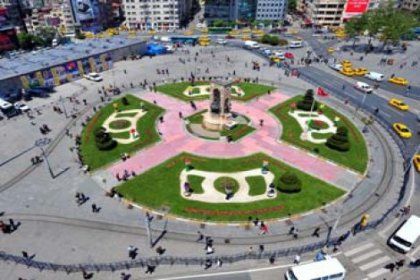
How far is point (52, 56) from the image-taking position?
91438mm

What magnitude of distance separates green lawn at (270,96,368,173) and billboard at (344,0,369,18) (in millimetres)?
96463

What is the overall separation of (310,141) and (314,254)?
26951 mm

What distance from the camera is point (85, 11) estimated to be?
14588cm

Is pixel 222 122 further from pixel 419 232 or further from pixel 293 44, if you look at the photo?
pixel 293 44

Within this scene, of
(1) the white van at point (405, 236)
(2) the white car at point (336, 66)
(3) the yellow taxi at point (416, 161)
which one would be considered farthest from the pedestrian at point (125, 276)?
(2) the white car at point (336, 66)

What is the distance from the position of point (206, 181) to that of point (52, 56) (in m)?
72.5

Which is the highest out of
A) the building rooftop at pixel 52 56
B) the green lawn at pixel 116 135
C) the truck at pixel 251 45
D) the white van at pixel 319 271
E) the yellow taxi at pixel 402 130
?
the building rooftop at pixel 52 56

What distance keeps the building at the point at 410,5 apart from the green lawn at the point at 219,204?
160 meters

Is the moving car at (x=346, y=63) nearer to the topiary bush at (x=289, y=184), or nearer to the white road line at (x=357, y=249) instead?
the topiary bush at (x=289, y=184)

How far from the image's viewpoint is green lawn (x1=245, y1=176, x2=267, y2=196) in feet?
150

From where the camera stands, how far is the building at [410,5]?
15601 centimetres

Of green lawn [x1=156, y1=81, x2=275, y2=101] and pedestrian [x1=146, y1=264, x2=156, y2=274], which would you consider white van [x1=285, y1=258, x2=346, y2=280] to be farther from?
Answer: green lawn [x1=156, y1=81, x2=275, y2=101]

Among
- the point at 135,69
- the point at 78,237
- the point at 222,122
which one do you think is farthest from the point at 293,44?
the point at 78,237

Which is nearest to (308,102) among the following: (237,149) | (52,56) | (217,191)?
(237,149)
